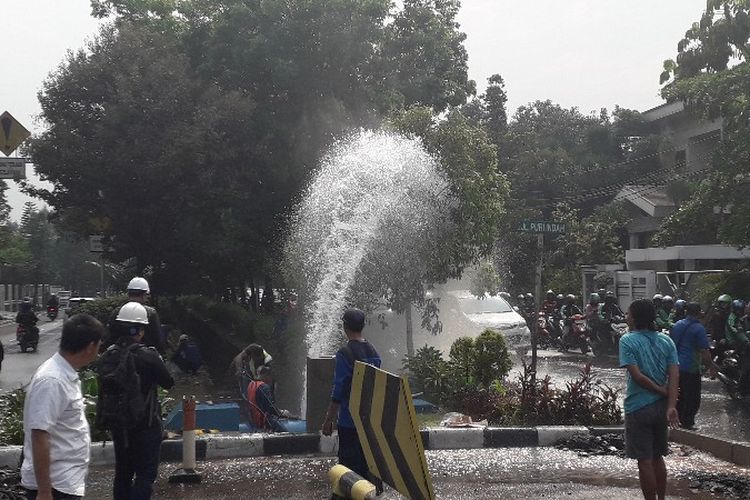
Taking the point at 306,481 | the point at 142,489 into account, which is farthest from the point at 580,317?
the point at 142,489

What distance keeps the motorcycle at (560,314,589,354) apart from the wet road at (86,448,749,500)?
565 inches

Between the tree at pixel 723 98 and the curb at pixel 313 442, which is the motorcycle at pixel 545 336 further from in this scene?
the curb at pixel 313 442

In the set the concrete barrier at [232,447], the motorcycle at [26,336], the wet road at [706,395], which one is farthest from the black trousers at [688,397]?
the motorcycle at [26,336]

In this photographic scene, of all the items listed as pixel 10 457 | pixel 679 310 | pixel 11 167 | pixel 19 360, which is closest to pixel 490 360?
pixel 10 457

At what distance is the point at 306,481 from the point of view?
28.6ft

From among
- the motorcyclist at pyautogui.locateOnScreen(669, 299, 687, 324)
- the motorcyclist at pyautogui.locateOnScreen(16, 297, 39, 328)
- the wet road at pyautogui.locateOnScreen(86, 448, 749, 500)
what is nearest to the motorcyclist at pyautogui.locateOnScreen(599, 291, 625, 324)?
the motorcyclist at pyautogui.locateOnScreen(669, 299, 687, 324)

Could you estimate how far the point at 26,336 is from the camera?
28.1 meters

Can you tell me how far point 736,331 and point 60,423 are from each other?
1242cm

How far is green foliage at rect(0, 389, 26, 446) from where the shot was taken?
384 inches

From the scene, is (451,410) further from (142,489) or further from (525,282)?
(525,282)

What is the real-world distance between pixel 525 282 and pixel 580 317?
17.7 meters

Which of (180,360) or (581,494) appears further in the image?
(180,360)

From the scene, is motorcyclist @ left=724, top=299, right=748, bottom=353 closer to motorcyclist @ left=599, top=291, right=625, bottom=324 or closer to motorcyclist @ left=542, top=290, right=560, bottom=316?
motorcyclist @ left=599, top=291, right=625, bottom=324

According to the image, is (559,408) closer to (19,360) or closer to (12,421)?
(12,421)
